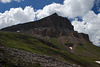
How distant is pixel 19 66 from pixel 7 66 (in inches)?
110

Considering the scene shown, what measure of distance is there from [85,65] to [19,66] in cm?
9444

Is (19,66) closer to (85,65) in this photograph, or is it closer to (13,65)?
(13,65)

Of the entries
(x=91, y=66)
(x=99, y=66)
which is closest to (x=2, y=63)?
(x=91, y=66)

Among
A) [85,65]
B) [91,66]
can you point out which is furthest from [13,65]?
[91,66]

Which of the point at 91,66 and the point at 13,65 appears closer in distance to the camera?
the point at 13,65

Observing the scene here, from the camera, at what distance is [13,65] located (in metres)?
22.6

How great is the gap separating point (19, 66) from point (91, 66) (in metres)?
101

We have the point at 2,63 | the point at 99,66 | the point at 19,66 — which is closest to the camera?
the point at 2,63

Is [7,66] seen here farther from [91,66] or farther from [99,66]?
[99,66]

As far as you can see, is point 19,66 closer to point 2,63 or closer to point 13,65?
point 13,65

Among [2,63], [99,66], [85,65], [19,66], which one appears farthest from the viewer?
[99,66]

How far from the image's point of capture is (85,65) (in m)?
107

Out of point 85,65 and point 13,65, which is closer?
point 13,65

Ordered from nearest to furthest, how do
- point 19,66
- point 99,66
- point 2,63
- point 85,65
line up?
point 2,63 < point 19,66 < point 85,65 < point 99,66
